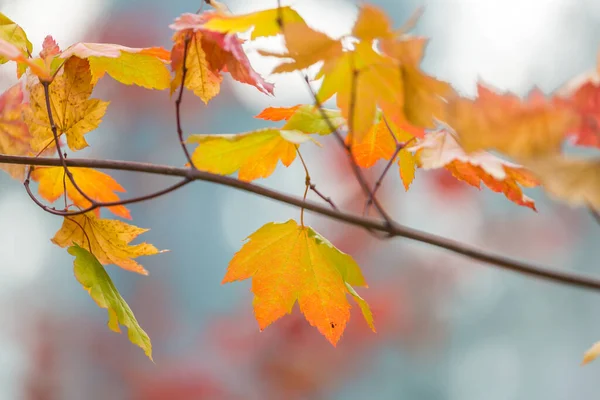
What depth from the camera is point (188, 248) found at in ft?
17.6

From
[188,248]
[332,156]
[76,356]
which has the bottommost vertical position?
[188,248]

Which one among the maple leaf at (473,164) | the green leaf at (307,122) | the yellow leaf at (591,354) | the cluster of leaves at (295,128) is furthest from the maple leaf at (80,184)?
the yellow leaf at (591,354)

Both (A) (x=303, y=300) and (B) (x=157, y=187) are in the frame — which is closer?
(A) (x=303, y=300)

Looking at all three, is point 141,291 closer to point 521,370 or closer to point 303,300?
point 303,300

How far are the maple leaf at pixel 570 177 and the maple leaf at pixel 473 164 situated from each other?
0.11 m

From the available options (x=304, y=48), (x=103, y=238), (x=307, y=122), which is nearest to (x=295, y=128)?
(x=307, y=122)

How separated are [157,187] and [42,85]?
373cm

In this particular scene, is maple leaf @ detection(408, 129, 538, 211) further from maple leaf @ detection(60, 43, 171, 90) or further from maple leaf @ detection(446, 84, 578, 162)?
maple leaf @ detection(60, 43, 171, 90)

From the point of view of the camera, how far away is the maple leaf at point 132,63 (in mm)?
534

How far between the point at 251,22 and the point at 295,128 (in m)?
0.11

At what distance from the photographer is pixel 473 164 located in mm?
465

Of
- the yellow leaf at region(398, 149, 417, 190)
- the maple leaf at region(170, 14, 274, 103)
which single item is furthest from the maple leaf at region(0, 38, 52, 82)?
the yellow leaf at region(398, 149, 417, 190)

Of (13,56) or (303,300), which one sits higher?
(13,56)

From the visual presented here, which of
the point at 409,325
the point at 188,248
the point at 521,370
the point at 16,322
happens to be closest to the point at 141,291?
the point at 16,322
